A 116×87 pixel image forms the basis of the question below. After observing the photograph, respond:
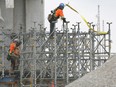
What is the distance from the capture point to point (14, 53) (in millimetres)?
32344

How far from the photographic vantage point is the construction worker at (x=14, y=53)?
3169 cm

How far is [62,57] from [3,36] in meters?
5.46

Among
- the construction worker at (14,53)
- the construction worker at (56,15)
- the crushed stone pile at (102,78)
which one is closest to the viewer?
the crushed stone pile at (102,78)

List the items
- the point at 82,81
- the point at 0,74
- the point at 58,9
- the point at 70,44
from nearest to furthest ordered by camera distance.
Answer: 1. the point at 82,81
2. the point at 58,9
3. the point at 70,44
4. the point at 0,74

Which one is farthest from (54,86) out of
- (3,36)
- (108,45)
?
(3,36)

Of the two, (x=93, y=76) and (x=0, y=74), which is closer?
(x=93, y=76)

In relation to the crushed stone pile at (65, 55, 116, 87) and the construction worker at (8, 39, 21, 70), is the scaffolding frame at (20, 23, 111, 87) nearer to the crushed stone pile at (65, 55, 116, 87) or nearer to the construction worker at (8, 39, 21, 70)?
the construction worker at (8, 39, 21, 70)

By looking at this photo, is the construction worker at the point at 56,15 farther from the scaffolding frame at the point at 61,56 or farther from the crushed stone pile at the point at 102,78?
the crushed stone pile at the point at 102,78

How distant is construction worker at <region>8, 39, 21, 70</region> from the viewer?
104ft

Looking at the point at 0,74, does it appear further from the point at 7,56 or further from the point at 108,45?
the point at 108,45

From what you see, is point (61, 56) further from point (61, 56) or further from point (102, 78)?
point (102, 78)

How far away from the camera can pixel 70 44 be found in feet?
104

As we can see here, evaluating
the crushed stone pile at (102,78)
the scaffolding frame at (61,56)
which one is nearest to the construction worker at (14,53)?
the scaffolding frame at (61,56)

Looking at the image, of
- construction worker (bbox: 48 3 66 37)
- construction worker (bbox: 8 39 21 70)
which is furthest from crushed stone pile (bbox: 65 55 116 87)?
construction worker (bbox: 8 39 21 70)
